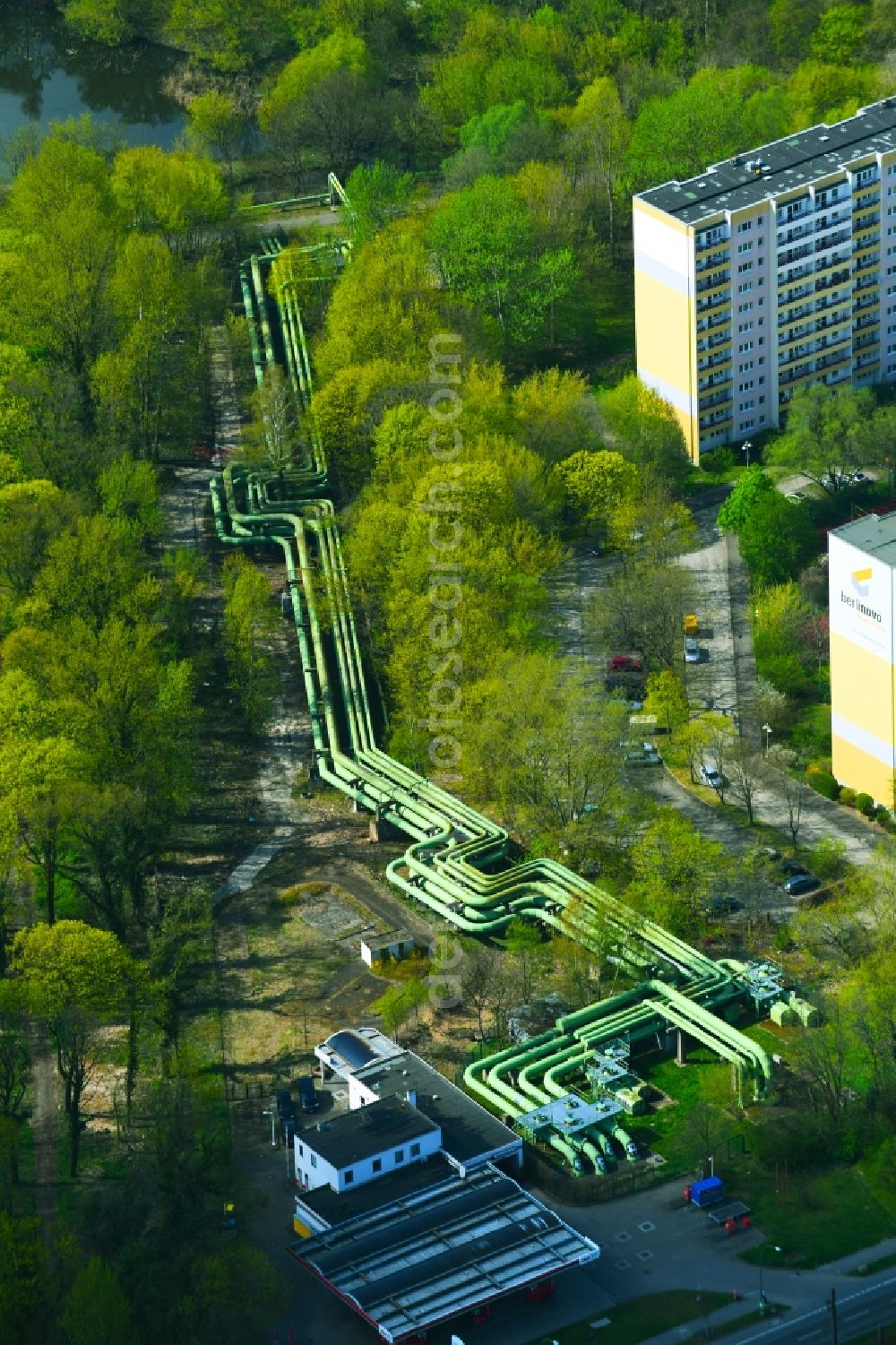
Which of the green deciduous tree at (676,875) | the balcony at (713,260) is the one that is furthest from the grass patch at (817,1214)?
the balcony at (713,260)

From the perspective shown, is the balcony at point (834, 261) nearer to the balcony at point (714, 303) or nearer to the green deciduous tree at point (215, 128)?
the balcony at point (714, 303)

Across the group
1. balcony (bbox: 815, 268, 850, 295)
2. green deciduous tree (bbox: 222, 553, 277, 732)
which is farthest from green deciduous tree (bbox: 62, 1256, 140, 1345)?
balcony (bbox: 815, 268, 850, 295)

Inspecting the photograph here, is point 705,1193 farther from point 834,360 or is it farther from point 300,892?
point 834,360

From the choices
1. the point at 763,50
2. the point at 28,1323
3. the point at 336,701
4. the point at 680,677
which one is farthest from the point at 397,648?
the point at 763,50

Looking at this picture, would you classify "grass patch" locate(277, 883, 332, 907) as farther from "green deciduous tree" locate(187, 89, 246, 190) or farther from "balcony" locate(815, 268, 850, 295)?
"green deciduous tree" locate(187, 89, 246, 190)

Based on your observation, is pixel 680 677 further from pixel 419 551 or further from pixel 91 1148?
pixel 91 1148

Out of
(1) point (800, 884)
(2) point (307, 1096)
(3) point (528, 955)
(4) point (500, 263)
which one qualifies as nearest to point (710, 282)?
(4) point (500, 263)
